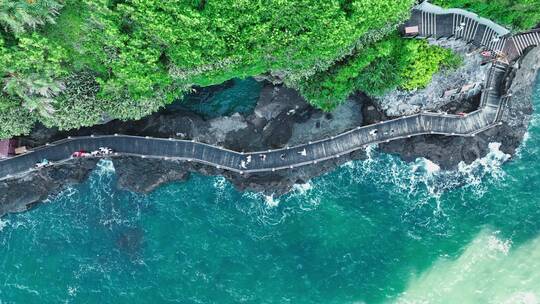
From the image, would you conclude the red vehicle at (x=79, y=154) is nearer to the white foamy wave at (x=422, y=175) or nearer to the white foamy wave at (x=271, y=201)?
the white foamy wave at (x=271, y=201)

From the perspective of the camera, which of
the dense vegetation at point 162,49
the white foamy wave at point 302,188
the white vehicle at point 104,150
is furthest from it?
the white foamy wave at point 302,188

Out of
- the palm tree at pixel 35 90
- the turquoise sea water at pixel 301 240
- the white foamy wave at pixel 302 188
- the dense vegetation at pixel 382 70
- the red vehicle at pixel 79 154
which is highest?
the dense vegetation at pixel 382 70

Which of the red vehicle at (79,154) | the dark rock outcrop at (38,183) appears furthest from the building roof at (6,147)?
the red vehicle at (79,154)

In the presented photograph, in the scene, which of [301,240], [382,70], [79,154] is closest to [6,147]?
[79,154]

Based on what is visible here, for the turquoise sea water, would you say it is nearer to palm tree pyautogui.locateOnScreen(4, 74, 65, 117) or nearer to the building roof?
the building roof

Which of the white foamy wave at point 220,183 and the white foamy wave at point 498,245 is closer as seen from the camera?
the white foamy wave at point 498,245

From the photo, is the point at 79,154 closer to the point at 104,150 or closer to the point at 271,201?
the point at 104,150

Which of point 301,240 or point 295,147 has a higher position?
point 295,147

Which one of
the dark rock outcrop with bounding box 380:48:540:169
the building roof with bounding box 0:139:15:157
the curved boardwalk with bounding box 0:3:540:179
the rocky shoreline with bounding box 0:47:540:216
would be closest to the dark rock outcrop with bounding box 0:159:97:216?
the rocky shoreline with bounding box 0:47:540:216
